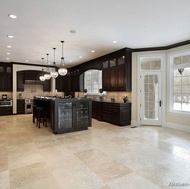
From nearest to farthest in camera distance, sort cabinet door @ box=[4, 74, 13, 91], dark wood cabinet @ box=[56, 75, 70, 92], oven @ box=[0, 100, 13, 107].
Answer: oven @ box=[0, 100, 13, 107]
cabinet door @ box=[4, 74, 13, 91]
dark wood cabinet @ box=[56, 75, 70, 92]

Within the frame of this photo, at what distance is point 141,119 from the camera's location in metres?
6.21

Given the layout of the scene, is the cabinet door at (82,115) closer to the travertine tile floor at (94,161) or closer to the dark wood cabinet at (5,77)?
the travertine tile floor at (94,161)

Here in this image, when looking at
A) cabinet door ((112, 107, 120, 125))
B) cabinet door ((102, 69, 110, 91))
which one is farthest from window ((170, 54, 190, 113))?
cabinet door ((102, 69, 110, 91))

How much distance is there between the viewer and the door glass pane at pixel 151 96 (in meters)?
Result: 6.05

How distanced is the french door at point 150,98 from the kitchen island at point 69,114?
7.71 ft

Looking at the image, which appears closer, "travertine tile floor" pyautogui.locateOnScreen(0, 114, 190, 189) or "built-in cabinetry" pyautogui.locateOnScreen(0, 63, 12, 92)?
"travertine tile floor" pyautogui.locateOnScreen(0, 114, 190, 189)

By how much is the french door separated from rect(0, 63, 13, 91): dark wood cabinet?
7.70 metres

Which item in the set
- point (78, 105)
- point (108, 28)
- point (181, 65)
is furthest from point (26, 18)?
point (181, 65)

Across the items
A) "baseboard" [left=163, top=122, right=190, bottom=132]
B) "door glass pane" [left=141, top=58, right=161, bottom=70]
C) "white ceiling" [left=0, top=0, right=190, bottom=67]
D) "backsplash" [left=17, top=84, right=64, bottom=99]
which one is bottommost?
"baseboard" [left=163, top=122, right=190, bottom=132]

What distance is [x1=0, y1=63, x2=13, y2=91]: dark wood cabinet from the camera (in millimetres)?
8828

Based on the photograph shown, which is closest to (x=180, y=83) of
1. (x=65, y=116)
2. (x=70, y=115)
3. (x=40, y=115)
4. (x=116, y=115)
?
(x=116, y=115)

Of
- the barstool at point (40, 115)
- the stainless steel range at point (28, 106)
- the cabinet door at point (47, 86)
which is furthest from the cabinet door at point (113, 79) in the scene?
the stainless steel range at point (28, 106)

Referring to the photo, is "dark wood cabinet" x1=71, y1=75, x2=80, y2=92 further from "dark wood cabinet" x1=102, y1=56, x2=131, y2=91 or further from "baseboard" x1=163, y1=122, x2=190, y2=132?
"baseboard" x1=163, y1=122, x2=190, y2=132

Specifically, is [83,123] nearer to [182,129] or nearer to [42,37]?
[42,37]
